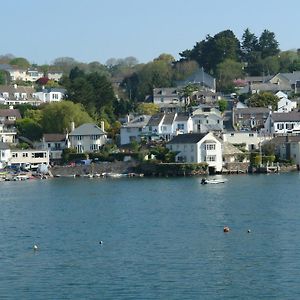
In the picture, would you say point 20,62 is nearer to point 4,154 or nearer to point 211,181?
point 4,154

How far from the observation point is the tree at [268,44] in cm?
9506

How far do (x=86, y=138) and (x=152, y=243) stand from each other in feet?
107

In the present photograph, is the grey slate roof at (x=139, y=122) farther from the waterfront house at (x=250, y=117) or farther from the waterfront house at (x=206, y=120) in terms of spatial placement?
the waterfront house at (x=250, y=117)

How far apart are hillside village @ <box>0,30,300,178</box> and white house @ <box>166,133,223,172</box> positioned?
0.18 ft

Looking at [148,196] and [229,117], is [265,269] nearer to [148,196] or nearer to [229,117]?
[148,196]

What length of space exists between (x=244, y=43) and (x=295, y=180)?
154 ft

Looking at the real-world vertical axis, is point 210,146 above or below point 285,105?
below

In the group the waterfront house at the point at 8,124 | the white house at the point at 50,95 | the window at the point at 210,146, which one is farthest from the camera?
the white house at the point at 50,95

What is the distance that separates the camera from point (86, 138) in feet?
202

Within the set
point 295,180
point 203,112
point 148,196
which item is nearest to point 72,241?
point 148,196

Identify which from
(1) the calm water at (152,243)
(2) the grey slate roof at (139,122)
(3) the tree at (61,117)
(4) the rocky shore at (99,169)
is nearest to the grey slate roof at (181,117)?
(2) the grey slate roof at (139,122)

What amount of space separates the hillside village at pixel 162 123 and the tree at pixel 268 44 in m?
9.18

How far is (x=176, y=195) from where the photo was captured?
43750mm

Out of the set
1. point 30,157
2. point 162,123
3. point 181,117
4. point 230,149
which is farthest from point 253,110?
point 30,157
